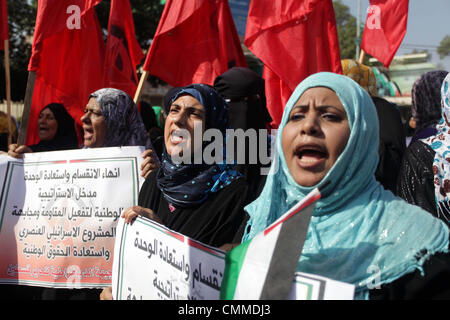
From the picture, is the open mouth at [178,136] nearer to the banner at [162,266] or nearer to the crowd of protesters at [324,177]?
the crowd of protesters at [324,177]

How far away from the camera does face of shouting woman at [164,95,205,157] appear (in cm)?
224

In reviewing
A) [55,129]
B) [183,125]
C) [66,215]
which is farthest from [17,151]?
[183,125]

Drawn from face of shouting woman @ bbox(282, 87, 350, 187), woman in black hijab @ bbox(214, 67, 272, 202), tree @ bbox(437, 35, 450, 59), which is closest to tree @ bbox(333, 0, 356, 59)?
tree @ bbox(437, 35, 450, 59)

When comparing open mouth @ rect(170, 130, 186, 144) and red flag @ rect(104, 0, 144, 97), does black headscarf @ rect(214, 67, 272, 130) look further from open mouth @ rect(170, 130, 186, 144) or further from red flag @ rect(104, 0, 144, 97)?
red flag @ rect(104, 0, 144, 97)

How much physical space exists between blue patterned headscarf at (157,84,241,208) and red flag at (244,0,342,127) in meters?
1.38

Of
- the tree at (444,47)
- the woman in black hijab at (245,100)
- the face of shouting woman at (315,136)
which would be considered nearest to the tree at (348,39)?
the tree at (444,47)

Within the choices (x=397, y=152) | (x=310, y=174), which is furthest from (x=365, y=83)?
(x=310, y=174)

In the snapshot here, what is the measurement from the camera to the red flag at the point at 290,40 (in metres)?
3.72

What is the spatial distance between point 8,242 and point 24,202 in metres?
0.24

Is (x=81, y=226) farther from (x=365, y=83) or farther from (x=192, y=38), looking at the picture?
(x=192, y=38)

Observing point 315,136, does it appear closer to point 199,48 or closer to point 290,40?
point 290,40

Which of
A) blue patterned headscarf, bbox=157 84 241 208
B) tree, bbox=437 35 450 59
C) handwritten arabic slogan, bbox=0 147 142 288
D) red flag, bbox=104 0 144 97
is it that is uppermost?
tree, bbox=437 35 450 59

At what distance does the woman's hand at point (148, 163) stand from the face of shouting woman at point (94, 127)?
0.45 meters

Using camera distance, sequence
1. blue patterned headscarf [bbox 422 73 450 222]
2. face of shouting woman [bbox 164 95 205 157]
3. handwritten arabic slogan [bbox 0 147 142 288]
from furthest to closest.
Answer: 1. handwritten arabic slogan [bbox 0 147 142 288]
2. face of shouting woman [bbox 164 95 205 157]
3. blue patterned headscarf [bbox 422 73 450 222]
